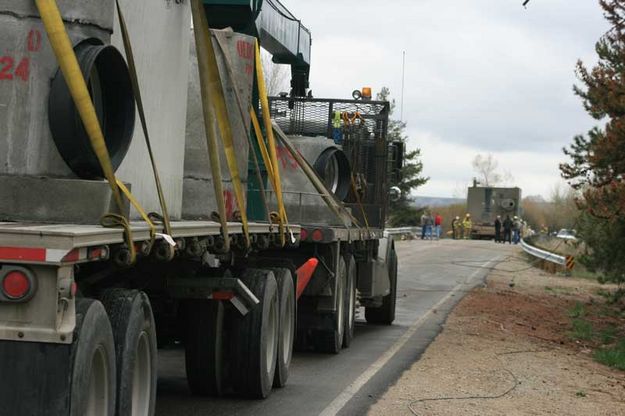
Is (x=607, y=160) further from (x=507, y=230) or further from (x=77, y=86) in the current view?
(x=507, y=230)

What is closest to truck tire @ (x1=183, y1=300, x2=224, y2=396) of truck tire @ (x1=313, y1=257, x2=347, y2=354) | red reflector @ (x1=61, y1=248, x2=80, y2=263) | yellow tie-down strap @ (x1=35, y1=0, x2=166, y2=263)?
yellow tie-down strap @ (x1=35, y1=0, x2=166, y2=263)

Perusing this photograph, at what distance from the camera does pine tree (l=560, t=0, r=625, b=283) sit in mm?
18625

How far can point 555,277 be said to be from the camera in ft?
119

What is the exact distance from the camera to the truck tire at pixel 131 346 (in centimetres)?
590

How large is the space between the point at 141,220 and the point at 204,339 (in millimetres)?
2100

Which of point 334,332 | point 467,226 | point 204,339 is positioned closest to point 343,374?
point 334,332

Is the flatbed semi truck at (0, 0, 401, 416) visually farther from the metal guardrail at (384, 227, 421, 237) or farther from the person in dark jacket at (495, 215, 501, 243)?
the person in dark jacket at (495, 215, 501, 243)

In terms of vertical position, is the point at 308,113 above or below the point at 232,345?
above

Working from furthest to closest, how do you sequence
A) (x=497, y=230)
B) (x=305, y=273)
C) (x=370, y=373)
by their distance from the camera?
(x=497, y=230), (x=305, y=273), (x=370, y=373)

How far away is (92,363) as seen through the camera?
5.37 meters

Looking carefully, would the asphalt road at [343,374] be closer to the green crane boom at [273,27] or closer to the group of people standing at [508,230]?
the green crane boom at [273,27]

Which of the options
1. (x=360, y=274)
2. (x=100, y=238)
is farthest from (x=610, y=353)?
(x=100, y=238)

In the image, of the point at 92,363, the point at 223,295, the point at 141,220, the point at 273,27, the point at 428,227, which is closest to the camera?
the point at 92,363

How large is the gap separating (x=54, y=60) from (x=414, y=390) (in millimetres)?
5562
